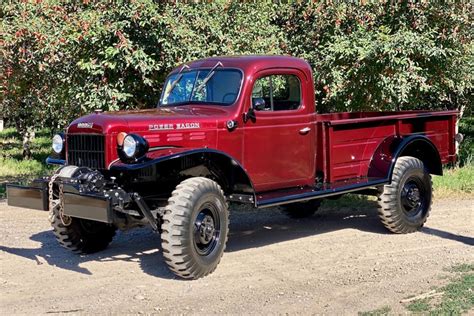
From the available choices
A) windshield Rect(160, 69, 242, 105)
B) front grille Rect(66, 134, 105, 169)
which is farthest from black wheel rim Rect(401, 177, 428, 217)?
front grille Rect(66, 134, 105, 169)

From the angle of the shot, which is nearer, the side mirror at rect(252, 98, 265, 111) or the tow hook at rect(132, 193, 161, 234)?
the tow hook at rect(132, 193, 161, 234)

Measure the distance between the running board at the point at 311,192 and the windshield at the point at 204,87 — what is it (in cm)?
103

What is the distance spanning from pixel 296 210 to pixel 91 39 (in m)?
3.96

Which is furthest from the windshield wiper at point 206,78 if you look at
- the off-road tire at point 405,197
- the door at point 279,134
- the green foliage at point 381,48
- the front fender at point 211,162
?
the green foliage at point 381,48

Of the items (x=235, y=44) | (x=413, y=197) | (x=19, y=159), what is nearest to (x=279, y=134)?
(x=413, y=197)

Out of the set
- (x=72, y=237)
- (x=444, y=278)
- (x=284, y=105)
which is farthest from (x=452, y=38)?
(x=72, y=237)

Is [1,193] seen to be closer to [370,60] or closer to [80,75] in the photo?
[80,75]

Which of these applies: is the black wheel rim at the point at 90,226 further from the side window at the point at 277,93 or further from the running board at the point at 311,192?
the side window at the point at 277,93

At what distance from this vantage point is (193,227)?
20.7 ft

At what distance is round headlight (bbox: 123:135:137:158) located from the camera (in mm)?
6184

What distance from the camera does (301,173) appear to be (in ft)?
25.5

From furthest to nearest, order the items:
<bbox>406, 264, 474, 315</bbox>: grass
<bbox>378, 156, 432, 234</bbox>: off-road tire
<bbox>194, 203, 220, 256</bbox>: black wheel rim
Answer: <bbox>378, 156, 432, 234</bbox>: off-road tire → <bbox>194, 203, 220, 256</bbox>: black wheel rim → <bbox>406, 264, 474, 315</bbox>: grass

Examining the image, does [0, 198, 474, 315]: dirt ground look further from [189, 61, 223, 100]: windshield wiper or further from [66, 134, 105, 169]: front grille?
[189, 61, 223, 100]: windshield wiper

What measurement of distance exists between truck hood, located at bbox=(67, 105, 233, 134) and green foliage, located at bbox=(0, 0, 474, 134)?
148 inches
